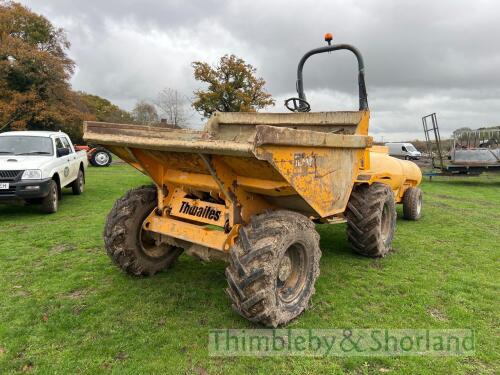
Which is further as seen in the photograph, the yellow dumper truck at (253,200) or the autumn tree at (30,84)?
the autumn tree at (30,84)

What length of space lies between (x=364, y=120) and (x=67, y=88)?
2699 centimetres

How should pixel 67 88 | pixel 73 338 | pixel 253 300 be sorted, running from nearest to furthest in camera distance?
pixel 253 300 < pixel 73 338 < pixel 67 88

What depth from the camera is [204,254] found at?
3588 mm

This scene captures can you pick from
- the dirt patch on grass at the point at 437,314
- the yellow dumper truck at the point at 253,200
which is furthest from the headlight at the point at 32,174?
the dirt patch on grass at the point at 437,314

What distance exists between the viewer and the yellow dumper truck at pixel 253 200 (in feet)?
9.56

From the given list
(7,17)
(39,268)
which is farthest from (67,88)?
(39,268)

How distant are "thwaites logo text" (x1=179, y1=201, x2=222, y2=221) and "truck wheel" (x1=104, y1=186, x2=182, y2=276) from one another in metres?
0.51

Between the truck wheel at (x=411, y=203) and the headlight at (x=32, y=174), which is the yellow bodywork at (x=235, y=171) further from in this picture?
the headlight at (x=32, y=174)

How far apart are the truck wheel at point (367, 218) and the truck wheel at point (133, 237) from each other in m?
2.32

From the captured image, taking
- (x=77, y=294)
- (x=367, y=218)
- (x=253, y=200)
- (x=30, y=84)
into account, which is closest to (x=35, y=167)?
(x=77, y=294)

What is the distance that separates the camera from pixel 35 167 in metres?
7.54

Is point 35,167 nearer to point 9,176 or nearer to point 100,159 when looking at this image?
point 9,176

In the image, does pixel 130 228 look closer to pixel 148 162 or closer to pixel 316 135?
pixel 148 162

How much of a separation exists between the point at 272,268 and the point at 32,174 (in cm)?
637
